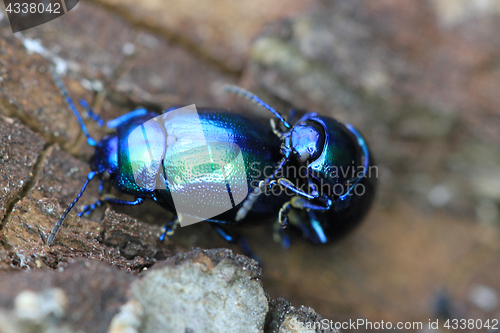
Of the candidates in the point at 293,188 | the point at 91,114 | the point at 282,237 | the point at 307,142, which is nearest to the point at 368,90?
the point at 307,142

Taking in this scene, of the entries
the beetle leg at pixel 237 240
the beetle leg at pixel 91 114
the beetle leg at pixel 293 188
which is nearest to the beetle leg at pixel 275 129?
the beetle leg at pixel 293 188

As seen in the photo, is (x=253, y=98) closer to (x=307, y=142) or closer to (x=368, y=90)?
(x=307, y=142)

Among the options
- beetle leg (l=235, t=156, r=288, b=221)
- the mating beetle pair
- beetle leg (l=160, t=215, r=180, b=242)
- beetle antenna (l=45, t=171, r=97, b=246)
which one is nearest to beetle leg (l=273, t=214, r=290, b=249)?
the mating beetle pair

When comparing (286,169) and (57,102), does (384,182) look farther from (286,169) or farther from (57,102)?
(57,102)

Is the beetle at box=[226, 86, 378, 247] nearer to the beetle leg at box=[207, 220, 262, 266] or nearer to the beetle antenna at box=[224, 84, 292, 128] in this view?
the beetle antenna at box=[224, 84, 292, 128]

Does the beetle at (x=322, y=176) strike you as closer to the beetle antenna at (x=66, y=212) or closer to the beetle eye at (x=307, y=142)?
the beetle eye at (x=307, y=142)

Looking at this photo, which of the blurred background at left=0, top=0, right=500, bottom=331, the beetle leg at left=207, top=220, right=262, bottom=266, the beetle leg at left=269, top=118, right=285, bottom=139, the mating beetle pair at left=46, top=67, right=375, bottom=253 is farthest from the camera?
the blurred background at left=0, top=0, right=500, bottom=331
